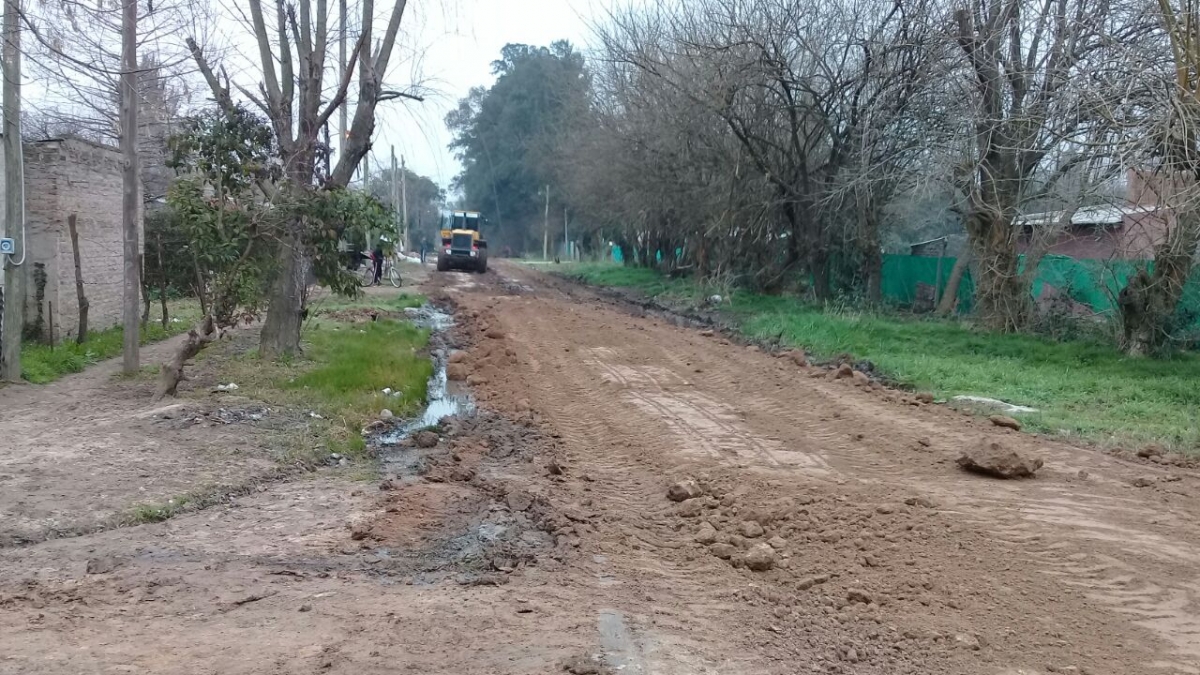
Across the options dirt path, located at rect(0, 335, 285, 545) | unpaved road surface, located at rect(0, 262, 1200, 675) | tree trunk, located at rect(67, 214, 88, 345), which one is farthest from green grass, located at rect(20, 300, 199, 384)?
unpaved road surface, located at rect(0, 262, 1200, 675)

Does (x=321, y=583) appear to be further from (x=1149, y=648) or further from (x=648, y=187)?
(x=648, y=187)

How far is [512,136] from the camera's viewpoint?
244ft

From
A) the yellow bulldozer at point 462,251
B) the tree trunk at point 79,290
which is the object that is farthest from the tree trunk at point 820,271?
the yellow bulldozer at point 462,251

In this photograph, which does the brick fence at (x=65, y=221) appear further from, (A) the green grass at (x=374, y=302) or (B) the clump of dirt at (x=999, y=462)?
(B) the clump of dirt at (x=999, y=462)

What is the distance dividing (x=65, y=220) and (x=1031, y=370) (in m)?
14.7

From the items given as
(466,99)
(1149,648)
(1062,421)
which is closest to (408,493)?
(1149,648)

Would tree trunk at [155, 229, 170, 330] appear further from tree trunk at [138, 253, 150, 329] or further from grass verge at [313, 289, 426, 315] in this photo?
grass verge at [313, 289, 426, 315]

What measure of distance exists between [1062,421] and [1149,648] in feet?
19.8

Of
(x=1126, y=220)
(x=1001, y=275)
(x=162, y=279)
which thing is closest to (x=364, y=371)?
(x=162, y=279)

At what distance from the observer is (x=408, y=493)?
795cm

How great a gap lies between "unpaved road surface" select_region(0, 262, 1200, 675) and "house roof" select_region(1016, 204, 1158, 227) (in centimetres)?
794

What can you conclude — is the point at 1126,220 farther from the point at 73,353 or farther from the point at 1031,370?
the point at 73,353

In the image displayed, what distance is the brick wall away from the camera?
14445mm

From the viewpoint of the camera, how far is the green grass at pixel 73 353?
1221 centimetres
